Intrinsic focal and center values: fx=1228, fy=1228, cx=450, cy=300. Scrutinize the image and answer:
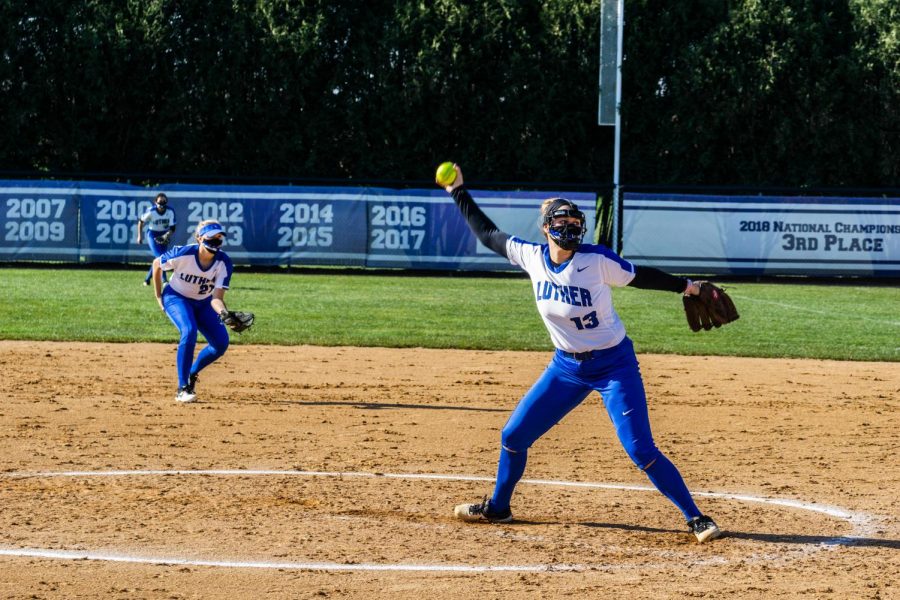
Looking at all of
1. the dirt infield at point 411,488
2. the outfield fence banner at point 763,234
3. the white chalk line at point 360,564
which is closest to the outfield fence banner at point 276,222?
the outfield fence banner at point 763,234

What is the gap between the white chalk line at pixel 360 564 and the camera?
21.8 feet

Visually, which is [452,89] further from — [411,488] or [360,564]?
[360,564]

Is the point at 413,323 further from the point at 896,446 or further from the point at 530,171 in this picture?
the point at 530,171

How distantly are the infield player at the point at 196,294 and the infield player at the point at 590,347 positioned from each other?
5.52 meters

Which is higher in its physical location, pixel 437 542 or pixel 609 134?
pixel 609 134

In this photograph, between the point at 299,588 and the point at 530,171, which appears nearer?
the point at 299,588

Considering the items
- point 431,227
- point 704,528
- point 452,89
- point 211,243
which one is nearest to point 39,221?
point 431,227

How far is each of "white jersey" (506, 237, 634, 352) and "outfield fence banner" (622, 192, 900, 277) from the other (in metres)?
23.3

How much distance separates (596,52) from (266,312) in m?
18.4

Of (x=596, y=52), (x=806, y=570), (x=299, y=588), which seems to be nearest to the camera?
(x=299, y=588)

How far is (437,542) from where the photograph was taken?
7.24 m

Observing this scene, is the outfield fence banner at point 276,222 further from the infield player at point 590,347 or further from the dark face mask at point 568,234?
the dark face mask at point 568,234

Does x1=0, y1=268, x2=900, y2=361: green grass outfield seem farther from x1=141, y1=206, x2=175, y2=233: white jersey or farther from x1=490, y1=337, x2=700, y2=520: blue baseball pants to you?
x1=490, y1=337, x2=700, y2=520: blue baseball pants

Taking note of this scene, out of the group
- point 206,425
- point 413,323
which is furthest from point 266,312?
point 206,425
